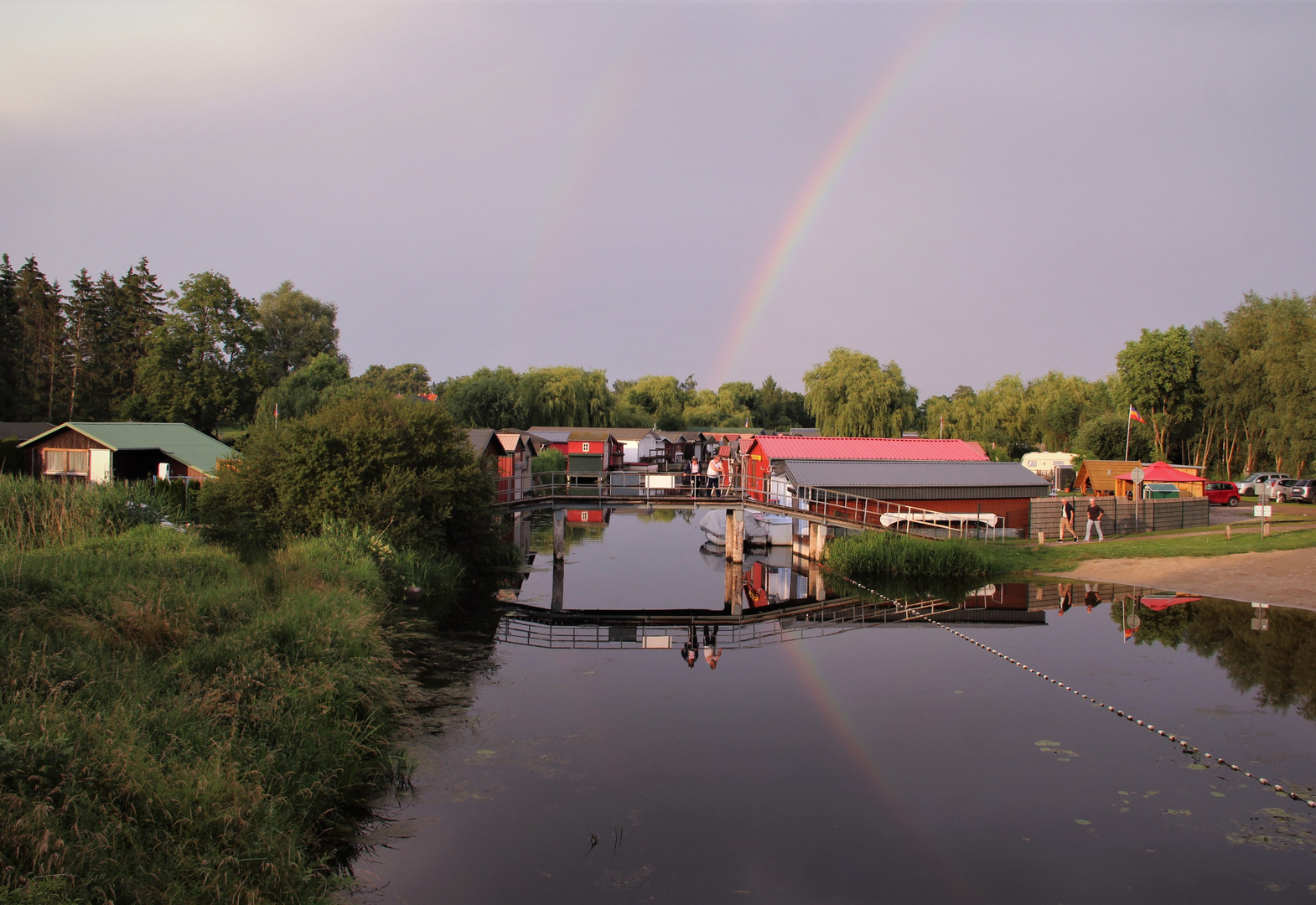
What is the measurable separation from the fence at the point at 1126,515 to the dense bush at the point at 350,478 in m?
24.0

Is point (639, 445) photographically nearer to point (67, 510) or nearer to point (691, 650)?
point (691, 650)

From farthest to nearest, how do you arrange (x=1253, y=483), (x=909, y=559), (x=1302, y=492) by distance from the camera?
(x=1253, y=483) < (x=1302, y=492) < (x=909, y=559)

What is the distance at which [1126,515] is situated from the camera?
3759 cm

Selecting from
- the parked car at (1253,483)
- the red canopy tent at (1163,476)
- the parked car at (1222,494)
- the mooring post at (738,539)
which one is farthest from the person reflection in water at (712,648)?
the parked car at (1253,483)

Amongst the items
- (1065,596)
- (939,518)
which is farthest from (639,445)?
(1065,596)

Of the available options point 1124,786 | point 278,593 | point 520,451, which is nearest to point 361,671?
point 278,593

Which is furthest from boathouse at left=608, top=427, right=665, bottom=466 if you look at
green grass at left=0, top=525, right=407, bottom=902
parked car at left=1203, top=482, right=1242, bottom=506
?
green grass at left=0, top=525, right=407, bottom=902

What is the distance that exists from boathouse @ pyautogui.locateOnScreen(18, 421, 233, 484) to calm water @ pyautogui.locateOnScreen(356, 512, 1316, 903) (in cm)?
2829

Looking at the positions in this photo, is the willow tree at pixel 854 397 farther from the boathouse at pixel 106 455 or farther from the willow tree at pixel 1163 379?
the boathouse at pixel 106 455

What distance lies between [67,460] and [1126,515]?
50425 millimetres

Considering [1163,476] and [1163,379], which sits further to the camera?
[1163,379]

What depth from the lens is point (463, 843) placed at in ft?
34.2

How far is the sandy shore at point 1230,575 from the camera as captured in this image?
83.4ft

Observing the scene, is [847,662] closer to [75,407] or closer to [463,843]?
[463,843]
